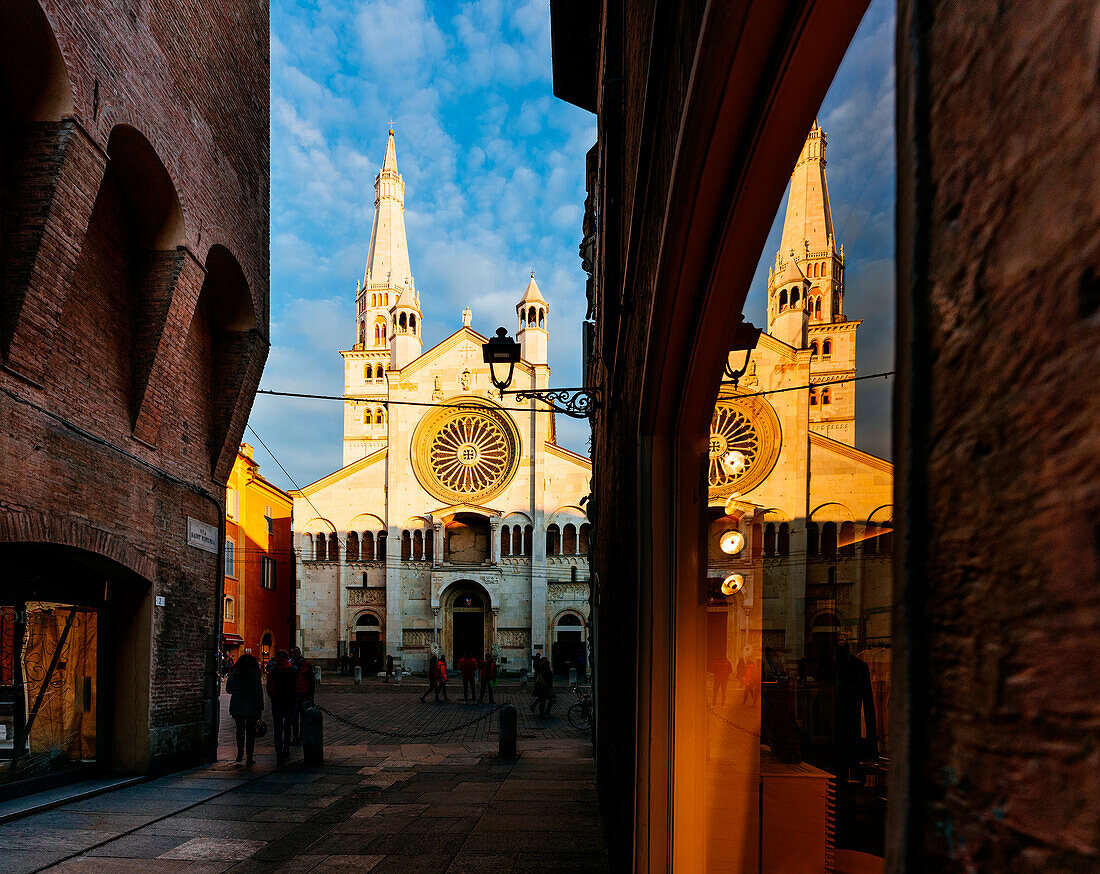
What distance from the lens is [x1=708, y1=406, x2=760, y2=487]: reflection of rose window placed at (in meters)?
3.15

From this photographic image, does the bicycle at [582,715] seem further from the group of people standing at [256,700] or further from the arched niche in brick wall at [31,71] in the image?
the arched niche in brick wall at [31,71]

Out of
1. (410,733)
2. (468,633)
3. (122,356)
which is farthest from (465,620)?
(122,356)

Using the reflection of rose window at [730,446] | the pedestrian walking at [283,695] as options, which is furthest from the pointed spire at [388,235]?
the reflection of rose window at [730,446]

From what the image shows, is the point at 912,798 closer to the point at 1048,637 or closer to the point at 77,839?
the point at 1048,637

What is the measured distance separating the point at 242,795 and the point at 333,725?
8034mm

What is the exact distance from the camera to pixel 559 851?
6473 mm

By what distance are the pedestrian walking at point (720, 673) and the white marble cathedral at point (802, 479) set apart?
0.06 m

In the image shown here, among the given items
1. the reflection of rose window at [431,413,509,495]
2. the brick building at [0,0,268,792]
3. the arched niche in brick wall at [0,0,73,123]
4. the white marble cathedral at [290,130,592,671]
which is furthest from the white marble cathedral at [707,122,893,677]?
the reflection of rose window at [431,413,509,495]

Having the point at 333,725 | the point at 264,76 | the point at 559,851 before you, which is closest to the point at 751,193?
the point at 559,851

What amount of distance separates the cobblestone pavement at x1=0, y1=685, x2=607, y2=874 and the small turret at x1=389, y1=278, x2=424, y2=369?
97.7 ft

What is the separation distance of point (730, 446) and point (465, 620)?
35658mm

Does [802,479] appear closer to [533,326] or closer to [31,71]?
[31,71]

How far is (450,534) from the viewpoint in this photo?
38.6m

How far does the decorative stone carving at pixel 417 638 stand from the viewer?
119ft
